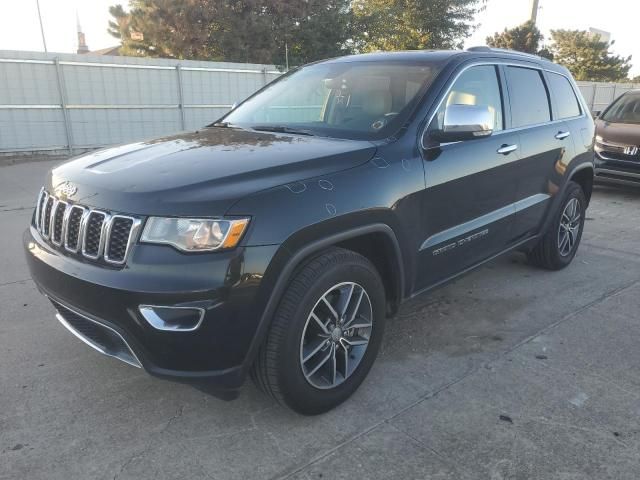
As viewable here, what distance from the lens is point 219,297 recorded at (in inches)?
84.9

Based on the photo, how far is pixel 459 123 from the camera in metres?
3.05

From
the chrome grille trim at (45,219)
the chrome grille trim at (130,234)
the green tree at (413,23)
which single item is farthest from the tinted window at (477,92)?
the green tree at (413,23)

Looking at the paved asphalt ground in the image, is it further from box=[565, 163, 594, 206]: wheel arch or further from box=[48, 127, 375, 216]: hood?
box=[565, 163, 594, 206]: wheel arch

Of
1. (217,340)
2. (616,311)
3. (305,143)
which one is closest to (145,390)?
(217,340)

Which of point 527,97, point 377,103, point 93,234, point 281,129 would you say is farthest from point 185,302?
point 527,97

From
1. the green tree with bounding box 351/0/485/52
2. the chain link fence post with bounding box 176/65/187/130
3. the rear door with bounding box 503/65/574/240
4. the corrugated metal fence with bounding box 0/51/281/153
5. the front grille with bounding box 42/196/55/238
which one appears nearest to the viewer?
the front grille with bounding box 42/196/55/238

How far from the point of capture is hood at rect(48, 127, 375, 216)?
2229 mm

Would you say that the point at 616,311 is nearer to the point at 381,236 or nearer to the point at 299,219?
the point at 381,236

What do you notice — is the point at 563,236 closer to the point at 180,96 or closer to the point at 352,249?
the point at 352,249

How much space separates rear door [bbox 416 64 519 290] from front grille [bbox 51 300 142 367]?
165 centimetres

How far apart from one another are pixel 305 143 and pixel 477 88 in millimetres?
1413

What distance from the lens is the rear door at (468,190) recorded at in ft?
10.2

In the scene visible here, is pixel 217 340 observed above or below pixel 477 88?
below

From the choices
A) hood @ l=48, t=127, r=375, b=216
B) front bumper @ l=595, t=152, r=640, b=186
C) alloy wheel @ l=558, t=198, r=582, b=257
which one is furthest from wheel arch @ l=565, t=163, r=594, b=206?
front bumper @ l=595, t=152, r=640, b=186
